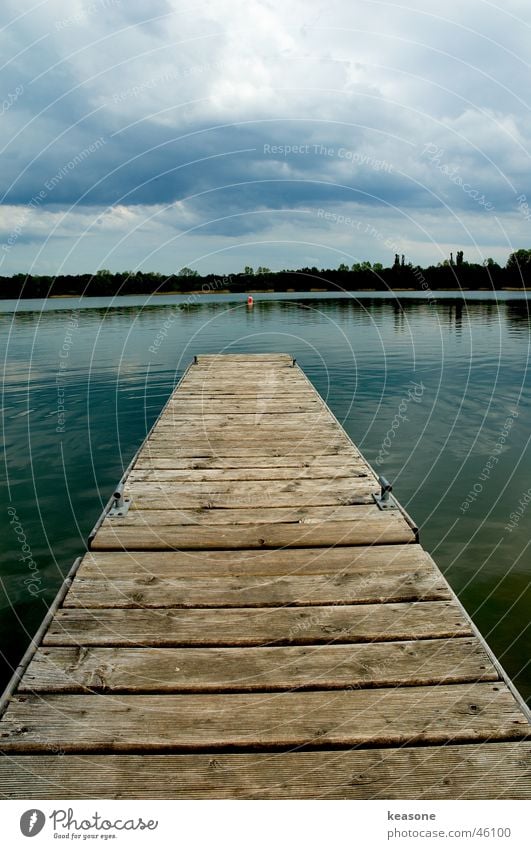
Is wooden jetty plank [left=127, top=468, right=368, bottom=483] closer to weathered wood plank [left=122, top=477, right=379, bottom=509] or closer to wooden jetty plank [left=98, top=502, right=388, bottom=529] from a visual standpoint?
weathered wood plank [left=122, top=477, right=379, bottom=509]

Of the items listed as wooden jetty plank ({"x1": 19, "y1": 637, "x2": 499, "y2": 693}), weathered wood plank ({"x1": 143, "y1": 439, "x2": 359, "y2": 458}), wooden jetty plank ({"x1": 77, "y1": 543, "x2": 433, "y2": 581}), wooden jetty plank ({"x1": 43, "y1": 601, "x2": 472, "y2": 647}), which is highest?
weathered wood plank ({"x1": 143, "y1": 439, "x2": 359, "y2": 458})

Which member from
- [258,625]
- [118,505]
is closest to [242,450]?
[118,505]

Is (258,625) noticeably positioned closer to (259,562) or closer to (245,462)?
(259,562)

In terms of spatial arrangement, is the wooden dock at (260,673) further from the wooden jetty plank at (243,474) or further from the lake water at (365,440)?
the lake water at (365,440)

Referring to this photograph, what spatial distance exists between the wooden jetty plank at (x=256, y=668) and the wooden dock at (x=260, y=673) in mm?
11

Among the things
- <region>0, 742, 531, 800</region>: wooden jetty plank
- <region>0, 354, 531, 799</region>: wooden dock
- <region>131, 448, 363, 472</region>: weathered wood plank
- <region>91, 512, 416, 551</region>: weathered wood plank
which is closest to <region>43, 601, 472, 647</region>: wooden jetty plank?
<region>0, 354, 531, 799</region>: wooden dock

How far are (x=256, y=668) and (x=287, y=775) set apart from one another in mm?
755

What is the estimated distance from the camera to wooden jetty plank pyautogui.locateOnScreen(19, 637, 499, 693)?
3287 mm

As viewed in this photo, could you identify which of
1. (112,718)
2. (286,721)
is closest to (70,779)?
(112,718)

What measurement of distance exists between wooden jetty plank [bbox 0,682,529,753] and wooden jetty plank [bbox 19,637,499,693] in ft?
0.22

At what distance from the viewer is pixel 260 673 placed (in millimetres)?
3385

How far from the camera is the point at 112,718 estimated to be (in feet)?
9.98

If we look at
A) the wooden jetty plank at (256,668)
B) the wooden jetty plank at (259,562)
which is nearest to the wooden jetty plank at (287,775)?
the wooden jetty plank at (256,668)
